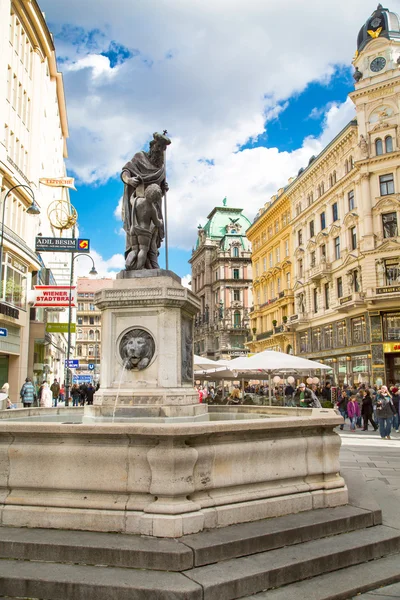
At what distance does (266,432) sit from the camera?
16.7 feet

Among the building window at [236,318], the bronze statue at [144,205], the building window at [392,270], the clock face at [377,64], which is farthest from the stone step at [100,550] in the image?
the building window at [236,318]

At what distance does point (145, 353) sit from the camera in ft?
24.2

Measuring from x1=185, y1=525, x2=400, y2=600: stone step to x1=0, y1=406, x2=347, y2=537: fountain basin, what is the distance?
0.49 meters

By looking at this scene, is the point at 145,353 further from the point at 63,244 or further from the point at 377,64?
the point at 377,64

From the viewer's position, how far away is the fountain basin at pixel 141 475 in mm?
4523

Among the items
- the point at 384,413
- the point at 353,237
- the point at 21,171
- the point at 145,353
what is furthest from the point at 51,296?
the point at 353,237

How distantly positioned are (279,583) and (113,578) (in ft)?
4.34

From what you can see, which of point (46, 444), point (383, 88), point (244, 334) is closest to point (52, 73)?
point (383, 88)

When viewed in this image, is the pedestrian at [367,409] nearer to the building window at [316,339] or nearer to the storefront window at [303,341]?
the building window at [316,339]

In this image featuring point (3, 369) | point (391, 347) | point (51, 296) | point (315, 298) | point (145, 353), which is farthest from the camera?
point (315, 298)

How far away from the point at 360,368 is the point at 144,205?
31.5 m

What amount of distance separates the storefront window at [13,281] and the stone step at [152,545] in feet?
72.0

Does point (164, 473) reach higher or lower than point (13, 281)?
lower

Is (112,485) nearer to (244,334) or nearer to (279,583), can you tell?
(279,583)
